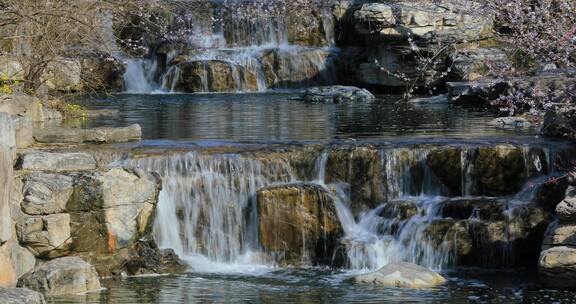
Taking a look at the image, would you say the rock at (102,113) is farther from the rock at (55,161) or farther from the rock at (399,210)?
the rock at (399,210)

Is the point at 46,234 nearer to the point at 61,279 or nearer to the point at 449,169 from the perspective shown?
the point at 61,279

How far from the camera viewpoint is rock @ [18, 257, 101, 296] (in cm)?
1009

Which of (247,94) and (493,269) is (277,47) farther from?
(493,269)

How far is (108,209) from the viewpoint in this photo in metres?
11.4

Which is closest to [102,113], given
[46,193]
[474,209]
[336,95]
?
[336,95]

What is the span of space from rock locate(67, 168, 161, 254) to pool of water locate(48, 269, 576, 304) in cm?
58

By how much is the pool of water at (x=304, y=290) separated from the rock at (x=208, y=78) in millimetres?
15247

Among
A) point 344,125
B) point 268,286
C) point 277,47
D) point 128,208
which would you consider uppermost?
point 277,47

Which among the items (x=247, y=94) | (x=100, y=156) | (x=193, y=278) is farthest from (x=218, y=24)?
(x=193, y=278)

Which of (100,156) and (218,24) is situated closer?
(100,156)

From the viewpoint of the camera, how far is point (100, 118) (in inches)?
715

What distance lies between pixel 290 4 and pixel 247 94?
14.4 ft

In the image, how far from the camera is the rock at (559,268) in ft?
33.6

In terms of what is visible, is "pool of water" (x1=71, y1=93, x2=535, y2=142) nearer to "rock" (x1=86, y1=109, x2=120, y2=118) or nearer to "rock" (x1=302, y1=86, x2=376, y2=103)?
"rock" (x1=86, y1=109, x2=120, y2=118)
